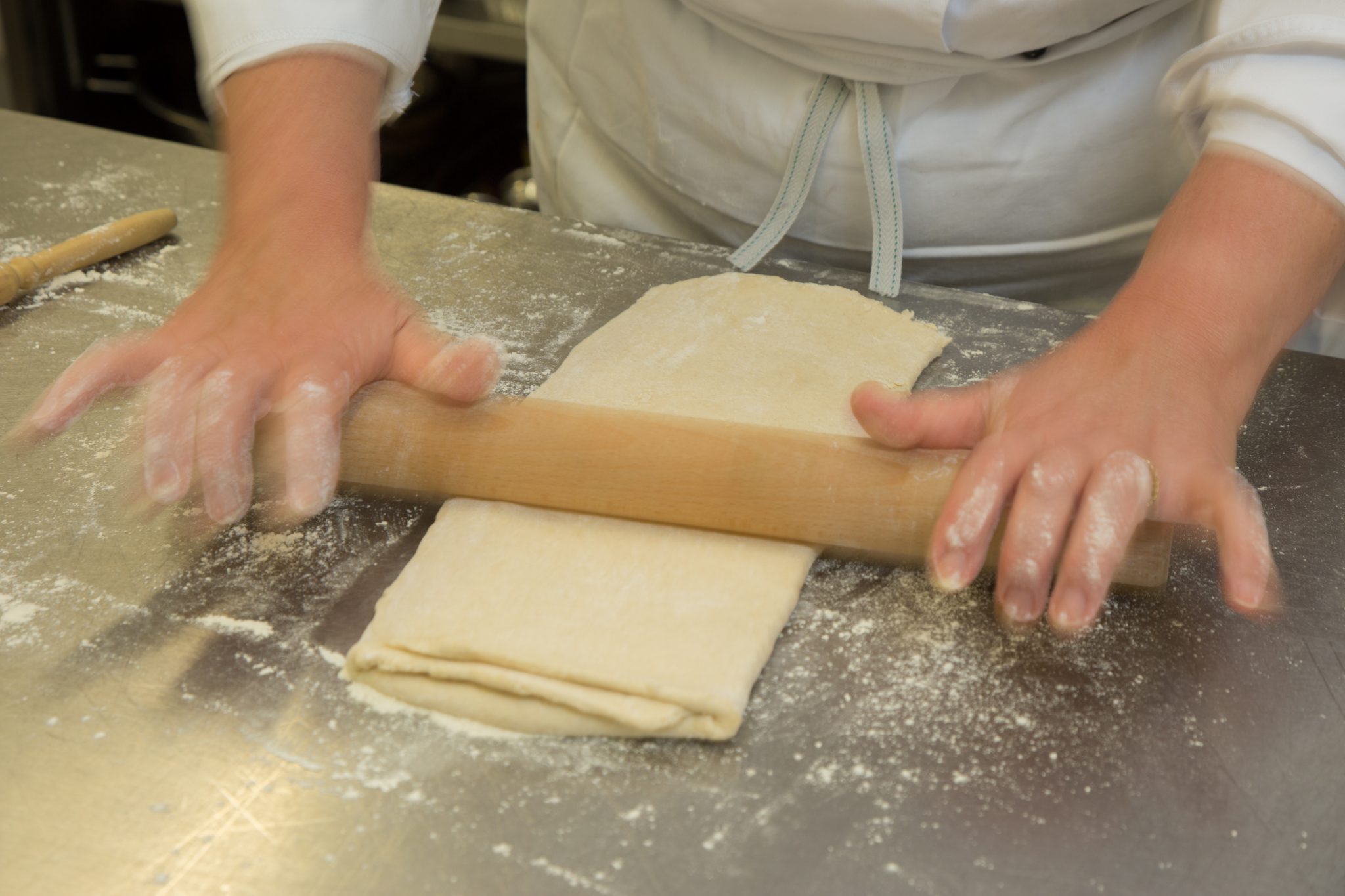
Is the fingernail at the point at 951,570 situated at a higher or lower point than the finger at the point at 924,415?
lower

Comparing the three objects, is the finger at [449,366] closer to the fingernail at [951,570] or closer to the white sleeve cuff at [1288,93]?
the fingernail at [951,570]

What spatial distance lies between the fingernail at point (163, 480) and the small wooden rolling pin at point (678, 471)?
18cm

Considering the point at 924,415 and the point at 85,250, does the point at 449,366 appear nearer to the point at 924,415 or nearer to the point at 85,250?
the point at 924,415

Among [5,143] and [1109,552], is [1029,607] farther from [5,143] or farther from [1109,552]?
[5,143]

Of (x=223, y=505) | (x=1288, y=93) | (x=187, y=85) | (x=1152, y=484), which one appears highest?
(x=1288, y=93)

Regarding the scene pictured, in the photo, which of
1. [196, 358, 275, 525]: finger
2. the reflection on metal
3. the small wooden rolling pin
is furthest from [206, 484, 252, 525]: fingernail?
the reflection on metal

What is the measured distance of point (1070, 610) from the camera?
3.30 ft

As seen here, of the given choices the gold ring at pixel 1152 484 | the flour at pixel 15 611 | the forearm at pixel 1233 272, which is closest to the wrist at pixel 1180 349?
the forearm at pixel 1233 272

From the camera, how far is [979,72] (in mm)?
1611

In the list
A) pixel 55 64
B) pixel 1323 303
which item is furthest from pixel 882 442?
pixel 55 64

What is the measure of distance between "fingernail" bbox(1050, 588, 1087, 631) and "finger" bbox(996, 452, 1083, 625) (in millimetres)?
24

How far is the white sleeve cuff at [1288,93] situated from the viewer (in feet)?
4.09

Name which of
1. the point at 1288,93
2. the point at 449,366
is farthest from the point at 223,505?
the point at 1288,93

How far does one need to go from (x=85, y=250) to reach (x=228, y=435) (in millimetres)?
792
